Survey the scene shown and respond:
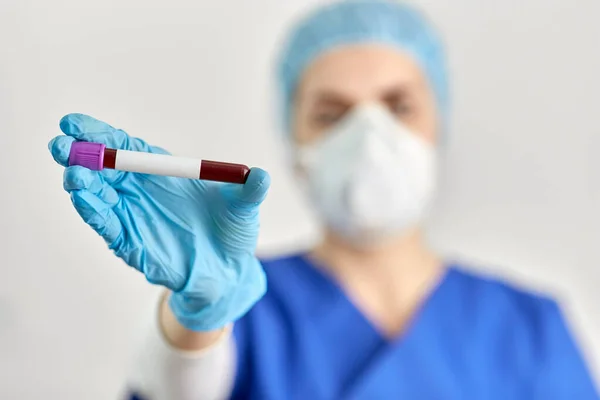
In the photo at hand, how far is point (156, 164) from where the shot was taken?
0.49 m

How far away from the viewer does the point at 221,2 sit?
4.17 feet

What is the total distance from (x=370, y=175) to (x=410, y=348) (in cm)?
24

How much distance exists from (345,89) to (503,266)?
0.54 meters

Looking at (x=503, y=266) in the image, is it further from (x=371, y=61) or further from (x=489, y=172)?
(x=371, y=61)

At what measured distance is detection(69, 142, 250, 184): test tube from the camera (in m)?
0.48

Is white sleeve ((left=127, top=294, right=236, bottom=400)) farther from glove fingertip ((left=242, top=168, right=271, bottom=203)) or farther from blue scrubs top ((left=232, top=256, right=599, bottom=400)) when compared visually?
glove fingertip ((left=242, top=168, right=271, bottom=203))

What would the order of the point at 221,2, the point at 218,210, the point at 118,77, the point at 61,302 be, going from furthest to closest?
the point at 221,2
the point at 118,77
the point at 61,302
the point at 218,210

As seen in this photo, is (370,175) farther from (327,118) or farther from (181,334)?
(181,334)

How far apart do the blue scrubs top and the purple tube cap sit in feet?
1.42

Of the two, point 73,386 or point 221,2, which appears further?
point 221,2

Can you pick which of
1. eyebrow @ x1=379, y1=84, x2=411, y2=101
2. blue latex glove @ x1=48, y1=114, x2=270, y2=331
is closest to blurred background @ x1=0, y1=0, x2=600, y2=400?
eyebrow @ x1=379, y1=84, x2=411, y2=101

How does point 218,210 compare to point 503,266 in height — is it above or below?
above

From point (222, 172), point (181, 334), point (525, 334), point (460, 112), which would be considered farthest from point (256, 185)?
point (460, 112)

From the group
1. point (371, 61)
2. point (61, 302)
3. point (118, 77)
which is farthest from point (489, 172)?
point (61, 302)
